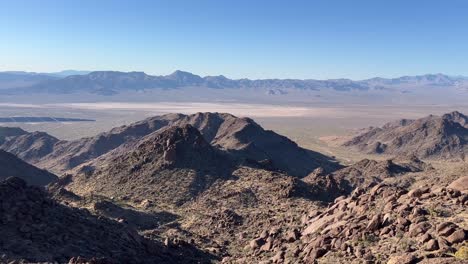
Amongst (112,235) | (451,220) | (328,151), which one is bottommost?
(328,151)

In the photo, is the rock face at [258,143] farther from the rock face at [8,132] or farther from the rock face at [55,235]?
the rock face at [55,235]

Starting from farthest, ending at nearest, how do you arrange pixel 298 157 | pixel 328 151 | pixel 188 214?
1. pixel 328 151
2. pixel 298 157
3. pixel 188 214

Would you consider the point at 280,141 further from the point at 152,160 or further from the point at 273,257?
the point at 273,257

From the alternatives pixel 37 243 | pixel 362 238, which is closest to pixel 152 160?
pixel 37 243

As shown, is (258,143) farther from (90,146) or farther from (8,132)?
(8,132)

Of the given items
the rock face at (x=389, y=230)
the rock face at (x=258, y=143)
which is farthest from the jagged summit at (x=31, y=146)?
the rock face at (x=389, y=230)

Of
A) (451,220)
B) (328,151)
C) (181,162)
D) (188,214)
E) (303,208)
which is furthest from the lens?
(328,151)

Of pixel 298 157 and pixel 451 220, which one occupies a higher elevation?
pixel 451 220
